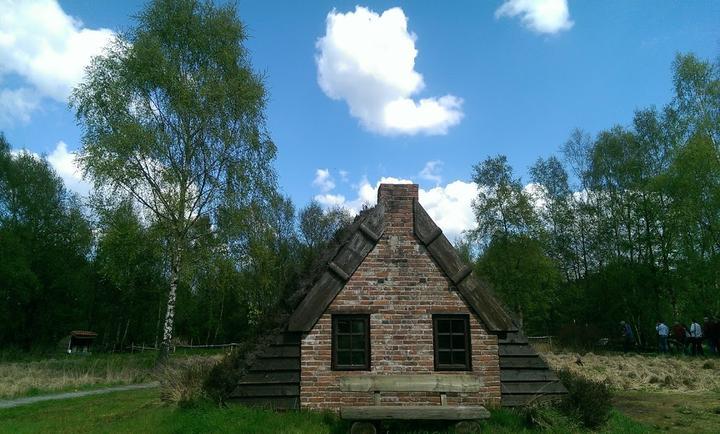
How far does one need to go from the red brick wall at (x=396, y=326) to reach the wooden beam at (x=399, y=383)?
10 cm

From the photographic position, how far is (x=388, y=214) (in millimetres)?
10781

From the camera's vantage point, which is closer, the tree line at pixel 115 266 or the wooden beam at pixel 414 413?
the wooden beam at pixel 414 413

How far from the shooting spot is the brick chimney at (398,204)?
1073 cm

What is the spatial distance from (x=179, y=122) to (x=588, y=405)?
17.4 meters

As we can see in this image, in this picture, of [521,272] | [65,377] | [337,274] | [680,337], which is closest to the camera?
[337,274]

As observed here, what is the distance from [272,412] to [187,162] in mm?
13693

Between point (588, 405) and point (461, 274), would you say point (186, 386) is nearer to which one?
point (461, 274)

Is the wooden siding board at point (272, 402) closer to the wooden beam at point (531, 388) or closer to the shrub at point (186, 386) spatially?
the shrub at point (186, 386)

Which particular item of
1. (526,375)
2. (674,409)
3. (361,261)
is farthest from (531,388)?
(361,261)

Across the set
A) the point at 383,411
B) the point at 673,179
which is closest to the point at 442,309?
the point at 383,411

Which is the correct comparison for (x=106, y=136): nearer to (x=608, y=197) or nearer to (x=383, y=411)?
(x=383, y=411)

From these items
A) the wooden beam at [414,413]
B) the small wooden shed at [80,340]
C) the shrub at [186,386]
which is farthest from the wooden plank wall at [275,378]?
the small wooden shed at [80,340]

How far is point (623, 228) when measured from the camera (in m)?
35.5

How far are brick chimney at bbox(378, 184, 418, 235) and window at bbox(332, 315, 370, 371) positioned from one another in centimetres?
189
